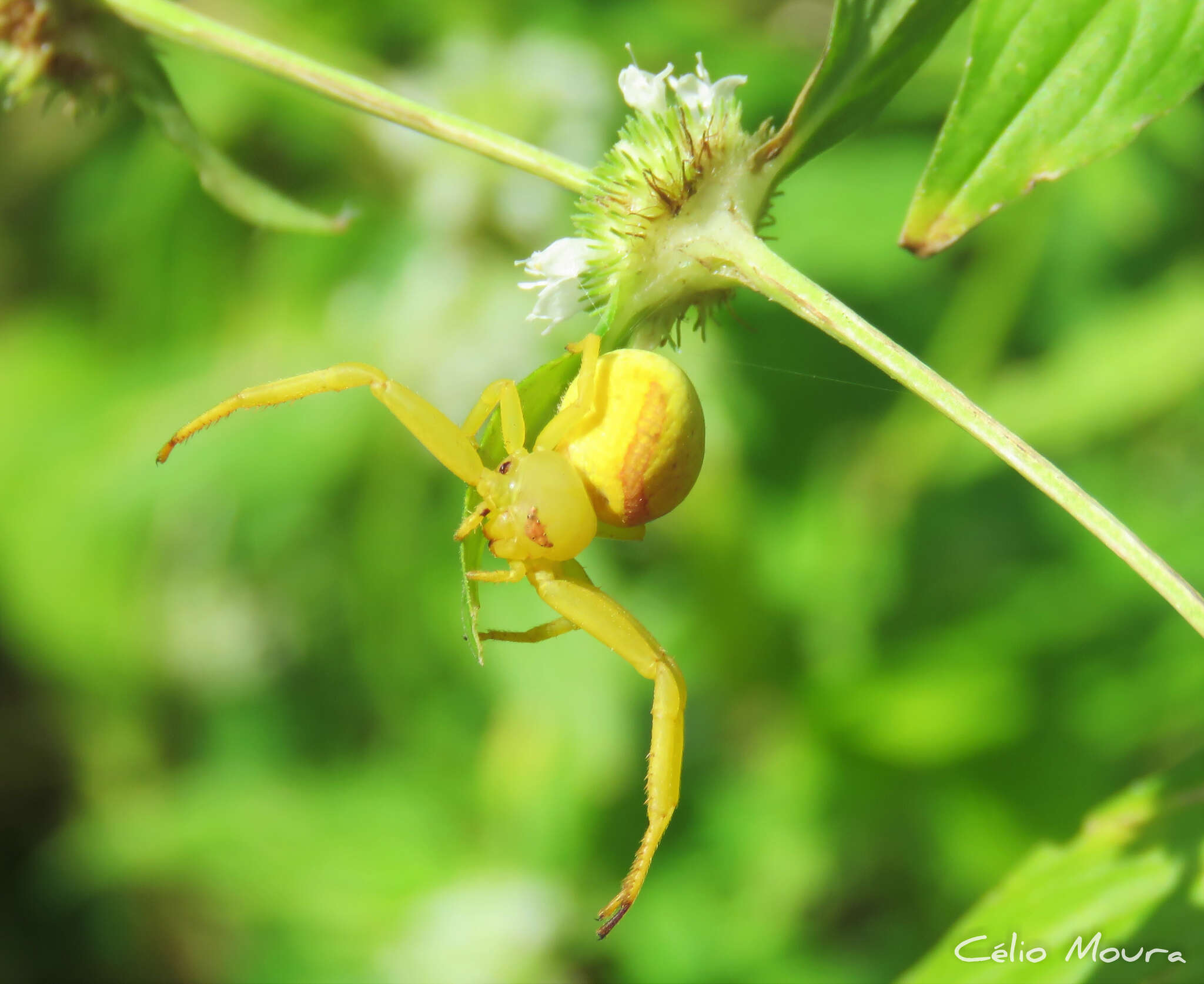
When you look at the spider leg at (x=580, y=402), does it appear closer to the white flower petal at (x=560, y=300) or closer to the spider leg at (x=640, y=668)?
the white flower petal at (x=560, y=300)

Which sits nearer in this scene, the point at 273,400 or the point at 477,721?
the point at 273,400

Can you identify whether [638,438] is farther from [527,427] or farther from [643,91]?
[643,91]

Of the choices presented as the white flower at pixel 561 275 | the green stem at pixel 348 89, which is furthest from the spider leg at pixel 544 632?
the green stem at pixel 348 89

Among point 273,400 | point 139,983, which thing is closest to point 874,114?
point 273,400

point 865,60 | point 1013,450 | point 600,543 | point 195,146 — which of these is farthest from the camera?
point 600,543

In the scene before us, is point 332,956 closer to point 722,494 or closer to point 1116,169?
point 722,494
